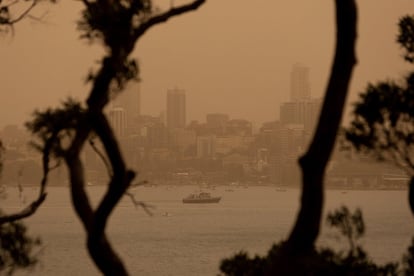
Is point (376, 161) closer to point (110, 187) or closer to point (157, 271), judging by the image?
point (110, 187)

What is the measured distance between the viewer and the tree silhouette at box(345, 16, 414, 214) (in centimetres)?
811

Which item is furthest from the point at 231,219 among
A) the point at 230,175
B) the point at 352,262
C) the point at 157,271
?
the point at 352,262

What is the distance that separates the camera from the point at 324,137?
14.0ft

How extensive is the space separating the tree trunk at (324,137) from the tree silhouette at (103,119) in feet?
4.15

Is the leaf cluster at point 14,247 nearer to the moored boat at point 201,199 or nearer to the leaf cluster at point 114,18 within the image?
the leaf cluster at point 114,18

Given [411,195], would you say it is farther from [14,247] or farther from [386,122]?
[14,247]

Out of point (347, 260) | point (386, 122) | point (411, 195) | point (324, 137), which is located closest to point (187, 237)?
point (347, 260)

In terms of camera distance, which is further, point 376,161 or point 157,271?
point 157,271

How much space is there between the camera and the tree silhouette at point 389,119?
8.11 metres

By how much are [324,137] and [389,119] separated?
4095 mm

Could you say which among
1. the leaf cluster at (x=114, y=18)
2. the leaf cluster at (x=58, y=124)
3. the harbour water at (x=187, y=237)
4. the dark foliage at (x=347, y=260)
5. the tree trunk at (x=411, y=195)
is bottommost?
the harbour water at (x=187, y=237)

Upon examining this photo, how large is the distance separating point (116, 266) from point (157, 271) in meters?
39.5

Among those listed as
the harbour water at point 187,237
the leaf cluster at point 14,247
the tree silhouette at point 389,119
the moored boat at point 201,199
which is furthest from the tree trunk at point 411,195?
the moored boat at point 201,199

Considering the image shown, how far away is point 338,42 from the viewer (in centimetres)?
437
